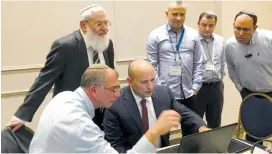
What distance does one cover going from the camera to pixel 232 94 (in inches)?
180

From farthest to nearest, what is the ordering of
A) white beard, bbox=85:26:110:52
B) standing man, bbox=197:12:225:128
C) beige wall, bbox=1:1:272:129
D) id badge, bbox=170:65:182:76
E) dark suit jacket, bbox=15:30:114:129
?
standing man, bbox=197:12:225:128 → beige wall, bbox=1:1:272:129 → id badge, bbox=170:65:182:76 → white beard, bbox=85:26:110:52 → dark suit jacket, bbox=15:30:114:129

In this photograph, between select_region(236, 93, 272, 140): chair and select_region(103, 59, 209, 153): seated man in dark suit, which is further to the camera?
select_region(236, 93, 272, 140): chair

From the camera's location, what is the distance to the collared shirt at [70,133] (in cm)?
146

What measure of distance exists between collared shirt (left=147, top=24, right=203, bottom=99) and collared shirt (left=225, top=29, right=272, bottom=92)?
0.37 m

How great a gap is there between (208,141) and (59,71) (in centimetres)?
125

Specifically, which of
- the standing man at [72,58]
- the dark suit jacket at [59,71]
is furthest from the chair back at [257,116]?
the dark suit jacket at [59,71]

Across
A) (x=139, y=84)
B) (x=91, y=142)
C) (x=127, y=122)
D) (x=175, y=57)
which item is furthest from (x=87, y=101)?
(x=175, y=57)

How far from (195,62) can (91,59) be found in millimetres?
1109

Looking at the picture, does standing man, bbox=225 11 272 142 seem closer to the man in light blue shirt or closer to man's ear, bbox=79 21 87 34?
man's ear, bbox=79 21 87 34

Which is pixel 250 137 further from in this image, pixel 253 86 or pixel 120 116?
pixel 120 116

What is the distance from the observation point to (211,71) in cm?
334

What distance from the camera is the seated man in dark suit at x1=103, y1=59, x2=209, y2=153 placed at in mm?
1891

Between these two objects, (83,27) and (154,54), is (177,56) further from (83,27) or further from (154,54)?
(83,27)

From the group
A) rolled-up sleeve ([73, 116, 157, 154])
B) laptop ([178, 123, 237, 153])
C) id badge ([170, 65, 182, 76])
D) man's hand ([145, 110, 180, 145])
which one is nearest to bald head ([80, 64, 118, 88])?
rolled-up sleeve ([73, 116, 157, 154])
